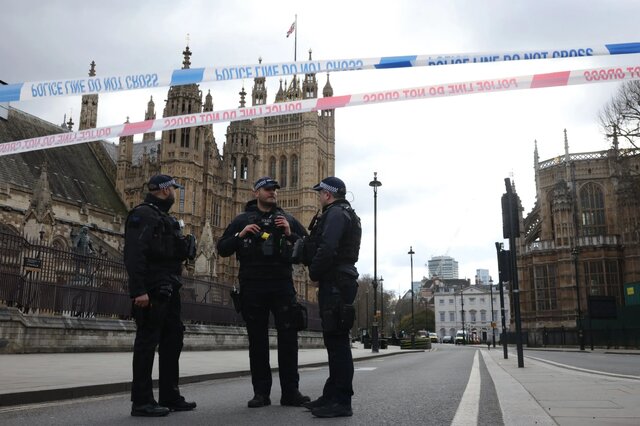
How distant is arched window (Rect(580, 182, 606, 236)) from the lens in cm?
5431

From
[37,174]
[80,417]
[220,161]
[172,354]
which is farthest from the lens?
Answer: [220,161]

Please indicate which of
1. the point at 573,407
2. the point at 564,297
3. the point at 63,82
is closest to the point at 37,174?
the point at 63,82

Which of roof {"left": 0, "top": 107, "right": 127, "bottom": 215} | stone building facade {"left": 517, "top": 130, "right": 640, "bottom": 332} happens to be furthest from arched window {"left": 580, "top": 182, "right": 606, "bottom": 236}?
roof {"left": 0, "top": 107, "right": 127, "bottom": 215}

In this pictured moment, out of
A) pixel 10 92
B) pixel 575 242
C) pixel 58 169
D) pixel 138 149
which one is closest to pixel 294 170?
pixel 138 149

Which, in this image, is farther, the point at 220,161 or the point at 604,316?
the point at 220,161

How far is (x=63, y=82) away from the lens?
8.55 metres

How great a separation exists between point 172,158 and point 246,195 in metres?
12.2

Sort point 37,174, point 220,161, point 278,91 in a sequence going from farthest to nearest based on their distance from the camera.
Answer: point 278,91 → point 220,161 → point 37,174

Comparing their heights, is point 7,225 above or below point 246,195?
below

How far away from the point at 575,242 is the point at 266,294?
52.4 m

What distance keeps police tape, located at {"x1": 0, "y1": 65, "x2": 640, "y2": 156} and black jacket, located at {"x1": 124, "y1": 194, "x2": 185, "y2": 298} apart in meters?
4.20

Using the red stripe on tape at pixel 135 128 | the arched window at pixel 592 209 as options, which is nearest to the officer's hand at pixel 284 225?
the red stripe on tape at pixel 135 128

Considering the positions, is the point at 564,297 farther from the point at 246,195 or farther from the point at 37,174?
the point at 37,174

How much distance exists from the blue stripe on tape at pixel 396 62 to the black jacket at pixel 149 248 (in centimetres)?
459
